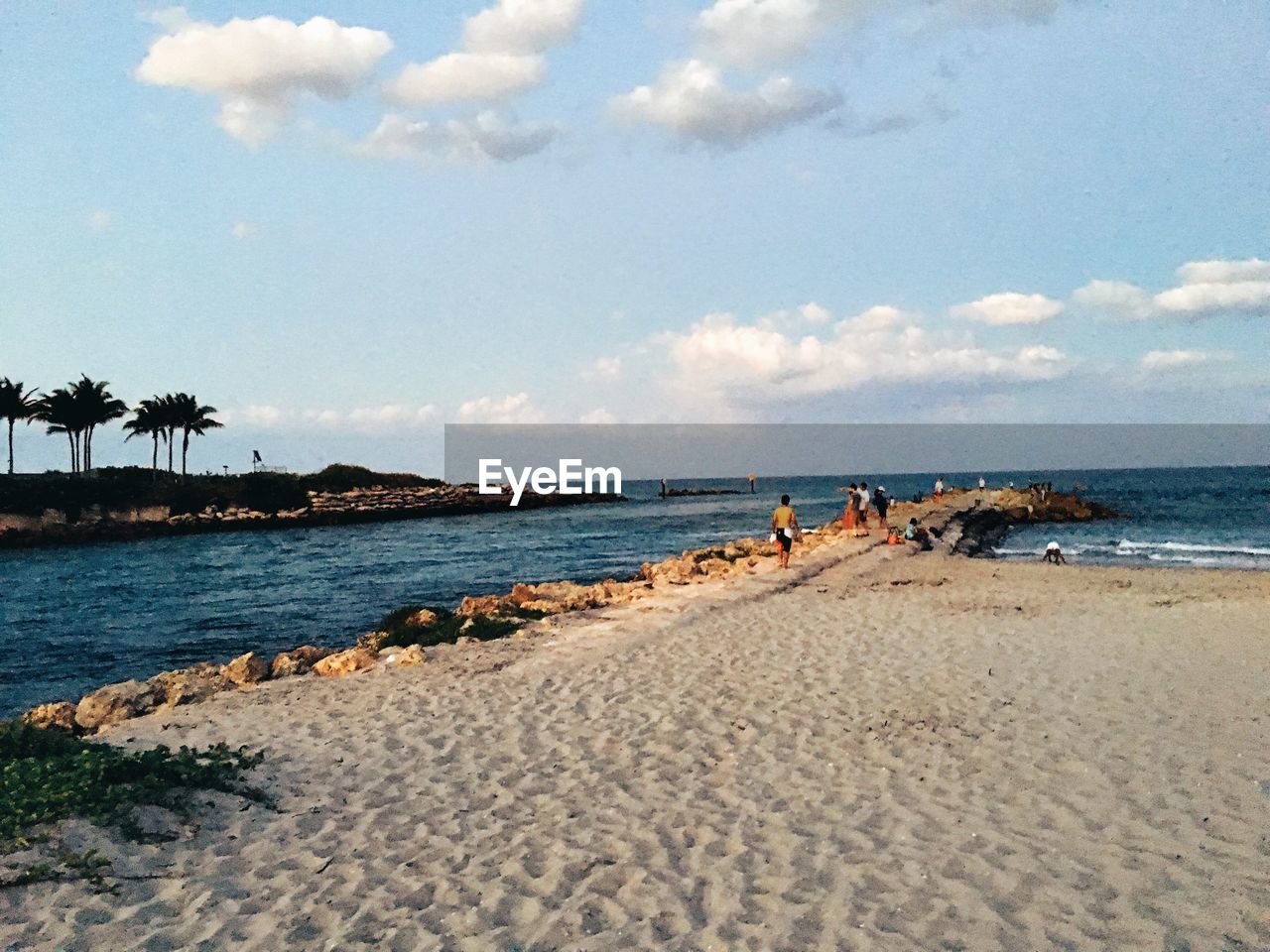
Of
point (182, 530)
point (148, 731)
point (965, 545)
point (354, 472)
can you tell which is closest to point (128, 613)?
point (148, 731)

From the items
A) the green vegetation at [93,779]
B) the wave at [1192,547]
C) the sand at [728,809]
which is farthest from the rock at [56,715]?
the wave at [1192,547]

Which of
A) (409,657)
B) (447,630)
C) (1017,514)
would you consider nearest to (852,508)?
(447,630)

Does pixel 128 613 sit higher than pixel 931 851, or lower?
lower

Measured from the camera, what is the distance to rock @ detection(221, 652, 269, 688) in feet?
43.1

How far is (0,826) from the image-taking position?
5.94 meters

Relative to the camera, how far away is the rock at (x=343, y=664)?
42.3ft

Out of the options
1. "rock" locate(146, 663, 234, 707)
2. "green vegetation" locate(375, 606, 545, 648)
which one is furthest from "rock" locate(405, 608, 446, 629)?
"rock" locate(146, 663, 234, 707)

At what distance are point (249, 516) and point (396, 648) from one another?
227 ft

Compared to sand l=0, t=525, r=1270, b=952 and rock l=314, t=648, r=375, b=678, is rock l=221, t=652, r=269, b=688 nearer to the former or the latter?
rock l=314, t=648, r=375, b=678

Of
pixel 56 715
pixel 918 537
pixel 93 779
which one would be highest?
pixel 918 537

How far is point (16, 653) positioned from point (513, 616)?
13.6m

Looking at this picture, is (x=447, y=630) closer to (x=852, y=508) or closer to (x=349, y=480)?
(x=852, y=508)

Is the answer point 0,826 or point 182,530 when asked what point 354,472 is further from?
point 0,826

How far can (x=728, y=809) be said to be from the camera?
7.01 m
